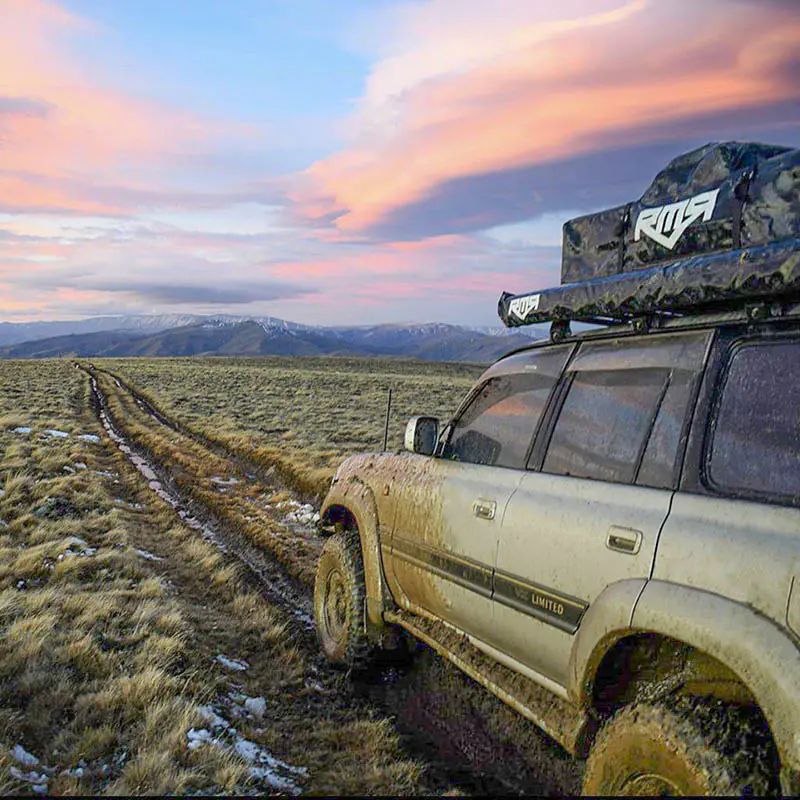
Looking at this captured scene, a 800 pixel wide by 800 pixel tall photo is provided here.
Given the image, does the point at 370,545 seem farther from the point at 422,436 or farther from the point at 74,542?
the point at 74,542

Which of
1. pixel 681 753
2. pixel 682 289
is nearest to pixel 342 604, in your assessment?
pixel 681 753

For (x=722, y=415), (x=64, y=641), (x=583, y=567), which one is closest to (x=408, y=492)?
(x=583, y=567)

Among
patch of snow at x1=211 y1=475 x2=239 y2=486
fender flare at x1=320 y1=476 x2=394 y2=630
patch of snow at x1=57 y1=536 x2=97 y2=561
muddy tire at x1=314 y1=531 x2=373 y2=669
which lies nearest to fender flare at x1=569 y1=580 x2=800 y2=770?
fender flare at x1=320 y1=476 x2=394 y2=630

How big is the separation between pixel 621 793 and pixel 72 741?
9.05 feet

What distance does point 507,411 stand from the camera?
348 cm

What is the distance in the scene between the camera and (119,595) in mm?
5512

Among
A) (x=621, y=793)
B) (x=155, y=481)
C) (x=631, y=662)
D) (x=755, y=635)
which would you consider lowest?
(x=155, y=481)

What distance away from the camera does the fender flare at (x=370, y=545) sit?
408 centimetres

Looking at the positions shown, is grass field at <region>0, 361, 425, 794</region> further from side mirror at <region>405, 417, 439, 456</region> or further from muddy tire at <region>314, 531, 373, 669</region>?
side mirror at <region>405, 417, 439, 456</region>

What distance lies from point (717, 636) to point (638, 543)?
1.38 feet

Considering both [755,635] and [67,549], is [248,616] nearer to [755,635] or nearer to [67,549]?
[67,549]

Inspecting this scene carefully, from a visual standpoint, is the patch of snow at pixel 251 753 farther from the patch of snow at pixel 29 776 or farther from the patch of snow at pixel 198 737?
the patch of snow at pixel 29 776

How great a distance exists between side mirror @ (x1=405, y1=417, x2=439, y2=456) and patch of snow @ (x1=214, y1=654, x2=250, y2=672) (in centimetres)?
208

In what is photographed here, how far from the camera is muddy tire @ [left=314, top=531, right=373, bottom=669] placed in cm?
428
